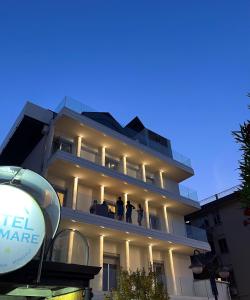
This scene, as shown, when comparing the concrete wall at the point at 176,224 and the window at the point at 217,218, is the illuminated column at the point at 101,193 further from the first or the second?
the window at the point at 217,218

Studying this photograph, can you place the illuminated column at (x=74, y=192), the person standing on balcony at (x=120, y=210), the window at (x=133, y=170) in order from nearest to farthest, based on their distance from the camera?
the illuminated column at (x=74, y=192) → the person standing on balcony at (x=120, y=210) → the window at (x=133, y=170)

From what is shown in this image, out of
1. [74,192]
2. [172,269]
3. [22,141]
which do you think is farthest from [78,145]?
[172,269]

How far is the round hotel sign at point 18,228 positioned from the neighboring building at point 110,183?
10.6m

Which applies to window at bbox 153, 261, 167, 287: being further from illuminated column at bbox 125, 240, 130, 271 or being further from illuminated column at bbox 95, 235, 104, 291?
illuminated column at bbox 95, 235, 104, 291

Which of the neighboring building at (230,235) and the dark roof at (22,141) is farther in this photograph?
the neighboring building at (230,235)

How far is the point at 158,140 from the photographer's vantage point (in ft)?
87.2

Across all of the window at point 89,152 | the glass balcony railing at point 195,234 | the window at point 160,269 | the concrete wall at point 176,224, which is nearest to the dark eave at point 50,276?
the window at point 160,269

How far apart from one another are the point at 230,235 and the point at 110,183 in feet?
49.7

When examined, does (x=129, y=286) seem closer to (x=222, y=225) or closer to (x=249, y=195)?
(x=249, y=195)

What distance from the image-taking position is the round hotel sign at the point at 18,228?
525cm

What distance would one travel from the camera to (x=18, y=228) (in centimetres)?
550

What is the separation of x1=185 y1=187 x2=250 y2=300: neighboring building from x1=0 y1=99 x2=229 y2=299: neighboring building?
6.20 meters

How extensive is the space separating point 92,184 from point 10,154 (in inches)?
309

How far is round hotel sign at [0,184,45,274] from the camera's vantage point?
17.2 feet
